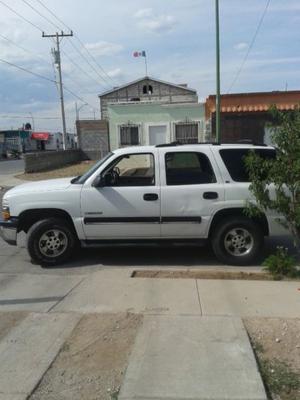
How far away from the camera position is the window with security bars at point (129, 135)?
34.4m

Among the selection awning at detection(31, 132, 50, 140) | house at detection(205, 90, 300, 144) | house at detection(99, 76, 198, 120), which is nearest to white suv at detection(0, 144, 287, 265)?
A: house at detection(205, 90, 300, 144)

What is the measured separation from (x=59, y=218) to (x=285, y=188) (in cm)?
325

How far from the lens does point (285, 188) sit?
7.01m

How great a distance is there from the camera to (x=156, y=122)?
33812 millimetres

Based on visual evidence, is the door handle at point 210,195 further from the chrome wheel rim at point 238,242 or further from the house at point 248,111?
the house at point 248,111

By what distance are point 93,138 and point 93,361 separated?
118 ft

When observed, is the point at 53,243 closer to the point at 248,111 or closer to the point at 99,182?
the point at 99,182

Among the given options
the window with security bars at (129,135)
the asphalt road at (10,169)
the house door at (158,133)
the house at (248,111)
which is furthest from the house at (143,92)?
the house at (248,111)

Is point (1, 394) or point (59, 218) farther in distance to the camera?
point (59, 218)

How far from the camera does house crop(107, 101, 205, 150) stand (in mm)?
33375

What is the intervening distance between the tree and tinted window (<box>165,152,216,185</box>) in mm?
1088

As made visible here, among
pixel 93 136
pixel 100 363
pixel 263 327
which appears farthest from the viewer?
pixel 93 136

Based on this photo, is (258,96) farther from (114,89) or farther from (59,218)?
(114,89)

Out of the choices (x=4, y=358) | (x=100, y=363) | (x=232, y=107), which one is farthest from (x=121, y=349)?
(x=232, y=107)
